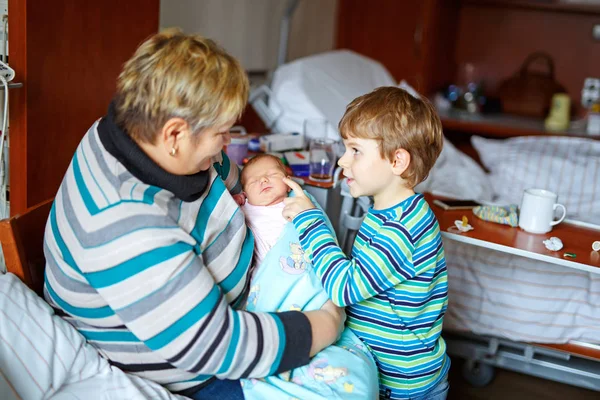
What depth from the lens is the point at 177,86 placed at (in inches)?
41.2

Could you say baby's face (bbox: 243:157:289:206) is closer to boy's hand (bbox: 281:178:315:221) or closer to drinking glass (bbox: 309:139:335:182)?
boy's hand (bbox: 281:178:315:221)

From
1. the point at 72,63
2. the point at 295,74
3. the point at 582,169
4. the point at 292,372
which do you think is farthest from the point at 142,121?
the point at 582,169

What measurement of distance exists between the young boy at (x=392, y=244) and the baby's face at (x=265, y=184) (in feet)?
0.23

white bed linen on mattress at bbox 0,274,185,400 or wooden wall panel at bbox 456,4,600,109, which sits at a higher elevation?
wooden wall panel at bbox 456,4,600,109

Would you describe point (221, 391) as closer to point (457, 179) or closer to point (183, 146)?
point (183, 146)

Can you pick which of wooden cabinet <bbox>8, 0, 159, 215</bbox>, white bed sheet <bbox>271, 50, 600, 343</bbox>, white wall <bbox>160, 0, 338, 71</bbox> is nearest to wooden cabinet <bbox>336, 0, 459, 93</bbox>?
white wall <bbox>160, 0, 338, 71</bbox>

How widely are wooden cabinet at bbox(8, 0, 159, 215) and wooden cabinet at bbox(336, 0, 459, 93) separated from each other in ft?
6.63

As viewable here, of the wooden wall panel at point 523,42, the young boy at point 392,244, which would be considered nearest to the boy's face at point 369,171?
the young boy at point 392,244

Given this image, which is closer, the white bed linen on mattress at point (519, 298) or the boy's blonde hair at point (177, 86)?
the boy's blonde hair at point (177, 86)

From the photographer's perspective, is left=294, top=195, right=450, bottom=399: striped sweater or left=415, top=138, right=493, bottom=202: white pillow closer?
left=294, top=195, right=450, bottom=399: striped sweater

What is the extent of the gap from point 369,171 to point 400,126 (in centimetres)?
11

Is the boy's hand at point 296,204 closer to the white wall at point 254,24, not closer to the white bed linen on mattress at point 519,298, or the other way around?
the white bed linen on mattress at point 519,298

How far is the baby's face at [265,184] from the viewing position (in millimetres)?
1478

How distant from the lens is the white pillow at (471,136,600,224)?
2467mm
